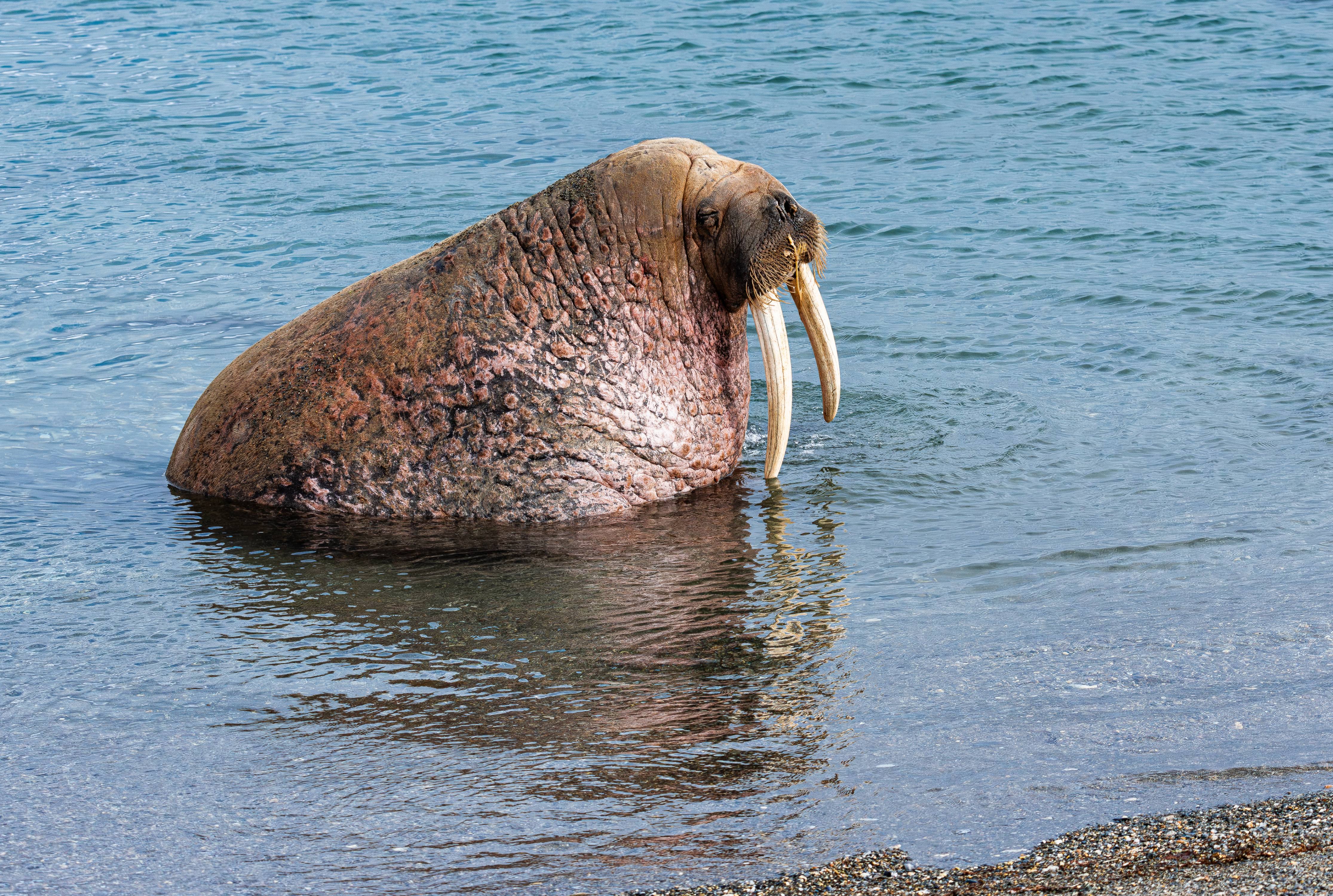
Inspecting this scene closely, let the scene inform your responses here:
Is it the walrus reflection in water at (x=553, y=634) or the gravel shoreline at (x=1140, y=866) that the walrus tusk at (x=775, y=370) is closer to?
the walrus reflection in water at (x=553, y=634)

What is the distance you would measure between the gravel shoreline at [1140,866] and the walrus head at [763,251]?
3.11 m

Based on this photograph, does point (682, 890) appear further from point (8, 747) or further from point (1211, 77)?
point (1211, 77)

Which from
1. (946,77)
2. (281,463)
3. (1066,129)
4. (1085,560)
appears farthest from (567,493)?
(946,77)

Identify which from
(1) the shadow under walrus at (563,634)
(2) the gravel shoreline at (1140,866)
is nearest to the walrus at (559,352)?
(1) the shadow under walrus at (563,634)

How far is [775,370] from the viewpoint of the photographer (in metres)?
6.63

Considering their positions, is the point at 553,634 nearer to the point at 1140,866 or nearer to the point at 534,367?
the point at 534,367

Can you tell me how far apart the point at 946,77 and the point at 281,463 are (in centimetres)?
1328

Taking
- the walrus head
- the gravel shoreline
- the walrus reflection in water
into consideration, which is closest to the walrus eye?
the walrus head

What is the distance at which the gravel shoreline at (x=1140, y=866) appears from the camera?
342cm

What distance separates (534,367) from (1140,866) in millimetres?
3621

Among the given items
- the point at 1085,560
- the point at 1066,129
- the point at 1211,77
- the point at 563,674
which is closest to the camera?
the point at 563,674

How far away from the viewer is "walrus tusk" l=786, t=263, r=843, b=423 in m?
6.46

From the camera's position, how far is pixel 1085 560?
6043 millimetres

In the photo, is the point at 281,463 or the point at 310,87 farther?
the point at 310,87
